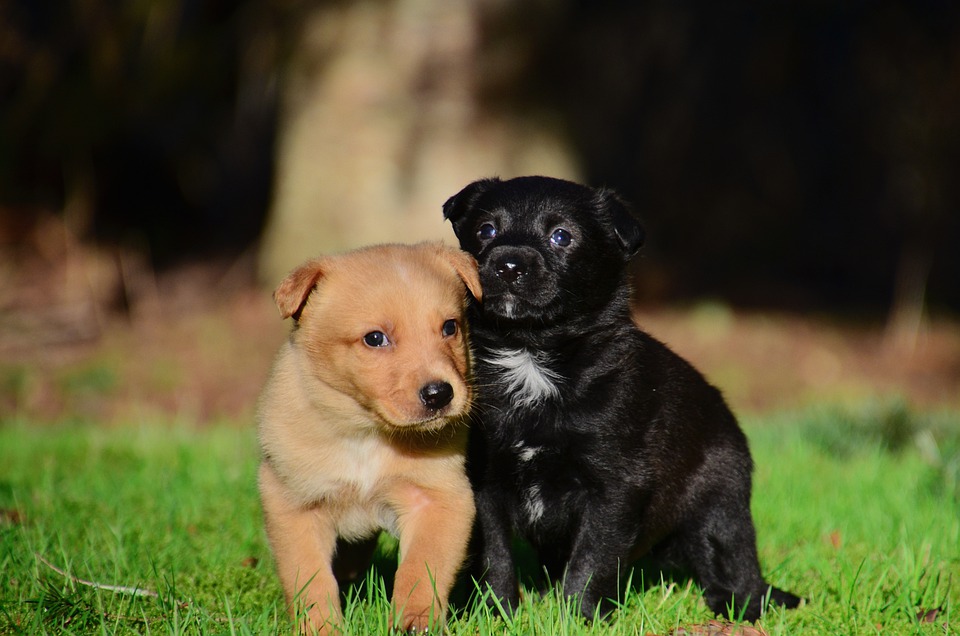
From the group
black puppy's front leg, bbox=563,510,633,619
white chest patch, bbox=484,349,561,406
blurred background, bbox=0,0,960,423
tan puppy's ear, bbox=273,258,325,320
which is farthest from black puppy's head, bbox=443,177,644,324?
blurred background, bbox=0,0,960,423

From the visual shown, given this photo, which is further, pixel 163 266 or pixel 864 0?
pixel 864 0

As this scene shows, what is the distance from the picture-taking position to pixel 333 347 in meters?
3.55

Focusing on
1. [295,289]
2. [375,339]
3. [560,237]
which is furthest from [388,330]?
[560,237]

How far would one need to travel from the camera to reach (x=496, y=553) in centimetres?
378

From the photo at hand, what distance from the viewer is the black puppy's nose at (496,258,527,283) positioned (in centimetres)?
381

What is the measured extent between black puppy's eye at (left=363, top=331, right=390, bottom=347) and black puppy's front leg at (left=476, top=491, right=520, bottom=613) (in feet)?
2.42

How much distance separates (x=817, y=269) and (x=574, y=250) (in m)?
13.1

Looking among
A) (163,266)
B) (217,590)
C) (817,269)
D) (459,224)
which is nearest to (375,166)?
(163,266)

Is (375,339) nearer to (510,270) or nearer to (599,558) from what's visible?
(510,270)

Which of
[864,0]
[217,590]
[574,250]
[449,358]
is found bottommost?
[217,590]

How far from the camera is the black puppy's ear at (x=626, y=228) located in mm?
4086

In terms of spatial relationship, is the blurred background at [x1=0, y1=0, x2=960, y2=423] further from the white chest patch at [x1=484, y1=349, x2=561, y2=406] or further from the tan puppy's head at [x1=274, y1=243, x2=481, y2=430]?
the tan puppy's head at [x1=274, y1=243, x2=481, y2=430]

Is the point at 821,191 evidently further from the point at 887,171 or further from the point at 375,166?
the point at 375,166

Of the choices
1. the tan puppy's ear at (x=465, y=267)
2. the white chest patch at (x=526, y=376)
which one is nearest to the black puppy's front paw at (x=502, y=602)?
the white chest patch at (x=526, y=376)
